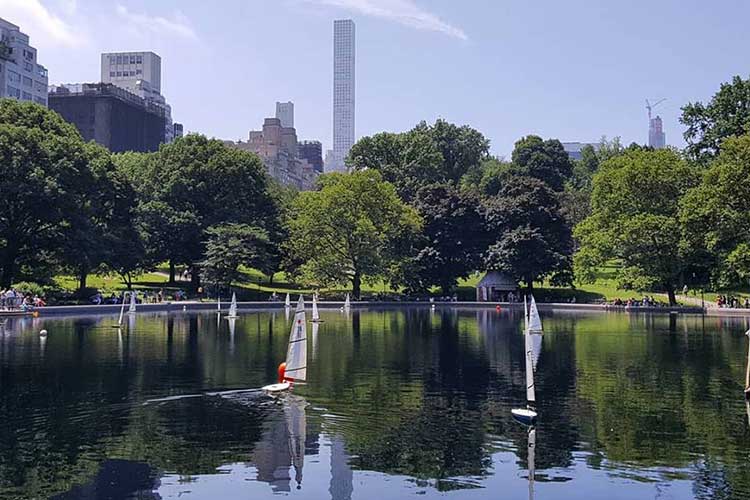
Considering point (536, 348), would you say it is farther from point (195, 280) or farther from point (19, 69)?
point (19, 69)

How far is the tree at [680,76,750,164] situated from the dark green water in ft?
184

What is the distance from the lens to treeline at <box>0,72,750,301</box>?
72.1 metres

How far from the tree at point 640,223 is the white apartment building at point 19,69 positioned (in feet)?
321

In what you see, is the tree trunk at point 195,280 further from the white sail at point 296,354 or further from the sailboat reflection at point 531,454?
the sailboat reflection at point 531,454

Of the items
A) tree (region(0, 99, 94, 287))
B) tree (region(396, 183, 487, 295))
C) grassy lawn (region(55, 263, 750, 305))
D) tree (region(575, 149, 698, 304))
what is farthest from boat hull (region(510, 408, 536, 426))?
tree (region(396, 183, 487, 295))

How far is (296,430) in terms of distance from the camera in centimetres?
2253

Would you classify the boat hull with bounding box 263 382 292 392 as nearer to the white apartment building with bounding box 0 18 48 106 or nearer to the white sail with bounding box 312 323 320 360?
the white sail with bounding box 312 323 320 360

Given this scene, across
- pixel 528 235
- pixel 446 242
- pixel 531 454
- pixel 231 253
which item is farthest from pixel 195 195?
pixel 531 454

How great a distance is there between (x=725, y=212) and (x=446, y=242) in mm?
34381

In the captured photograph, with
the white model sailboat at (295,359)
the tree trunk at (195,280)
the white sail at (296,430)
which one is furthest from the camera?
the tree trunk at (195,280)

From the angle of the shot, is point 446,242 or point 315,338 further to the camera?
point 446,242

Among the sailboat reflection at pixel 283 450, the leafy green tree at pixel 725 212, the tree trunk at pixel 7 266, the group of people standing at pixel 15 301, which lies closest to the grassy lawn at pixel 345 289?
the leafy green tree at pixel 725 212

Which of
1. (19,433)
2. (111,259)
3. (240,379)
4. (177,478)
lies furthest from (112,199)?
(177,478)

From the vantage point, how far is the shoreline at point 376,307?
221ft
